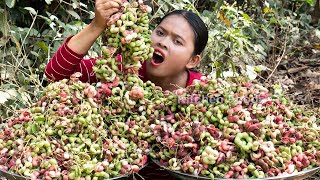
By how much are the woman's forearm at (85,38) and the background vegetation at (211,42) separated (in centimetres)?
24

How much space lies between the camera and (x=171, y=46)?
70.3 inches

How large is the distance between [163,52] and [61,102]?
0.55m

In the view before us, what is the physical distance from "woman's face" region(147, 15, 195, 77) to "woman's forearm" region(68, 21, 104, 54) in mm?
262

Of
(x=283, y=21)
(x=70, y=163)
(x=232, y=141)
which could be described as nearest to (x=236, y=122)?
(x=232, y=141)

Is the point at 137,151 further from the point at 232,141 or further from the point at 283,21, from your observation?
the point at 283,21

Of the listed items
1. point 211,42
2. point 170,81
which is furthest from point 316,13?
point 170,81

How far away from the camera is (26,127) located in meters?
1.34

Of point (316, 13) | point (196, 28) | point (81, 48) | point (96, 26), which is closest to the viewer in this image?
point (96, 26)

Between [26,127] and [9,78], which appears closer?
[26,127]

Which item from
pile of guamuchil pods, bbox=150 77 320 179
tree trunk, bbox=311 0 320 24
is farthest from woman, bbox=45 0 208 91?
tree trunk, bbox=311 0 320 24

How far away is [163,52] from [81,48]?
314 mm

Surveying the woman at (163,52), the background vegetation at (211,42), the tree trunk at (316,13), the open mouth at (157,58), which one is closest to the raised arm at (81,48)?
the woman at (163,52)

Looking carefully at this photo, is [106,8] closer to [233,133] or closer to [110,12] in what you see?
[110,12]

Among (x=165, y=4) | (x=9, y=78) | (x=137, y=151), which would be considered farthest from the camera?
(x=165, y=4)
